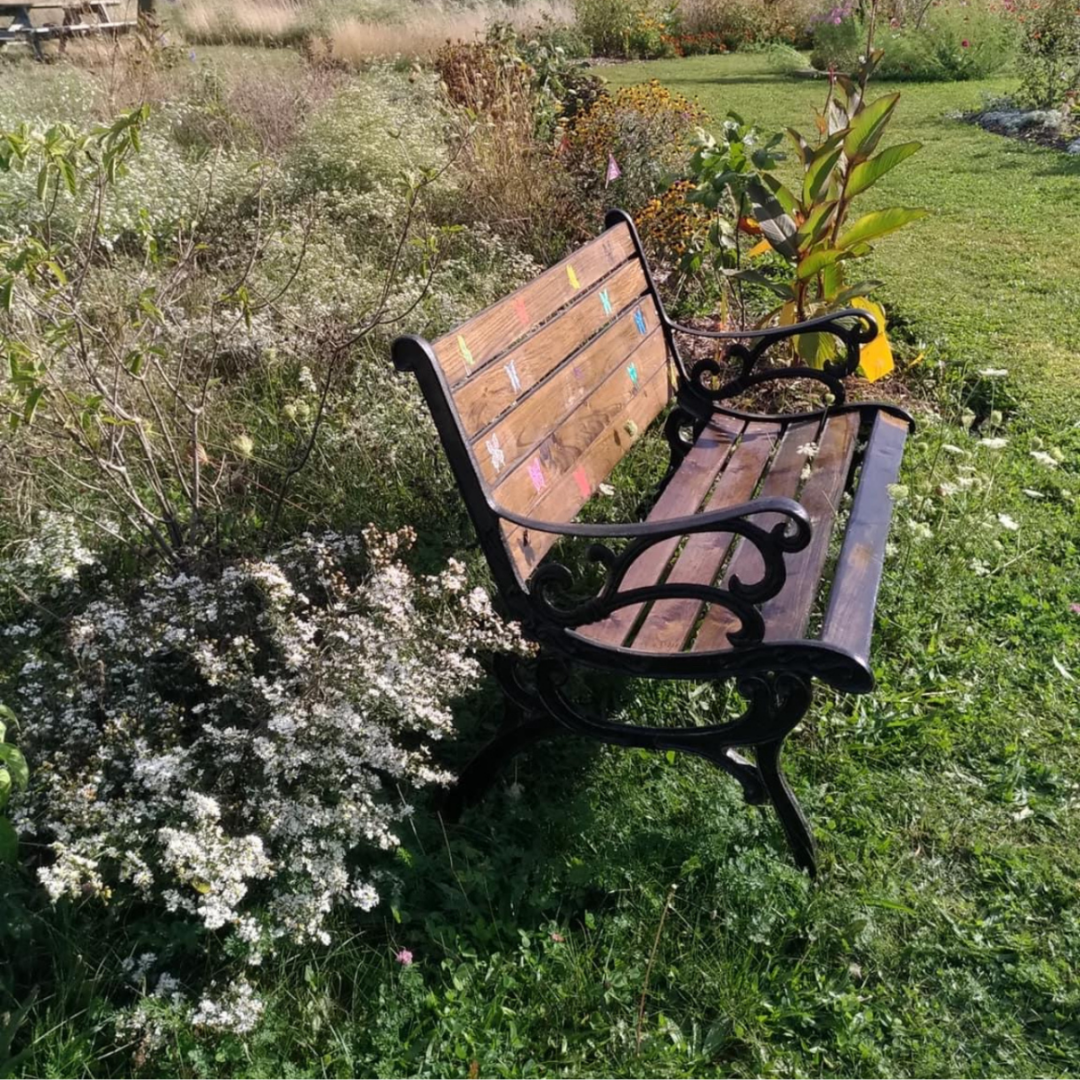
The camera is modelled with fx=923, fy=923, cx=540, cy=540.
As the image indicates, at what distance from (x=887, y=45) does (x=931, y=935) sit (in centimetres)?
1652

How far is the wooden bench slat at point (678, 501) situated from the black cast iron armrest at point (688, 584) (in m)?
0.17

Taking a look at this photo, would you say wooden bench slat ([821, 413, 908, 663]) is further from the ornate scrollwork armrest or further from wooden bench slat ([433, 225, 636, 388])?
wooden bench slat ([433, 225, 636, 388])

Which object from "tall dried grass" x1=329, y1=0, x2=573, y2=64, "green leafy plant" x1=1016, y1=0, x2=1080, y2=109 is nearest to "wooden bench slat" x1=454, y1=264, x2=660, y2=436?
"green leafy plant" x1=1016, y1=0, x2=1080, y2=109

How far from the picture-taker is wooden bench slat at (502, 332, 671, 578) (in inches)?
94.7

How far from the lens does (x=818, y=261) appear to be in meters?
4.02

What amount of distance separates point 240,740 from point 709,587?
1.17 metres

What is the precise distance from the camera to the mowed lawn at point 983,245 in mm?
5168

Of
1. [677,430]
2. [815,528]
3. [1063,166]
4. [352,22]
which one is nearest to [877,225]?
[677,430]

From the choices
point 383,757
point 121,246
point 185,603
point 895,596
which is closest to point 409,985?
point 383,757

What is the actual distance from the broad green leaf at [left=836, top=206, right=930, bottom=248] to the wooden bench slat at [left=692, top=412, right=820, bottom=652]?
44.0 inches

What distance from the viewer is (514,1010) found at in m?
2.12

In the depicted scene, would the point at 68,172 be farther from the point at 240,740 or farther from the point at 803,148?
the point at 803,148

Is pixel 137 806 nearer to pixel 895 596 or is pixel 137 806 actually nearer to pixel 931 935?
pixel 931 935

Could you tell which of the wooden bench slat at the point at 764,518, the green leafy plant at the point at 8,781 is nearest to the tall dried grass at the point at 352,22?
the wooden bench slat at the point at 764,518
